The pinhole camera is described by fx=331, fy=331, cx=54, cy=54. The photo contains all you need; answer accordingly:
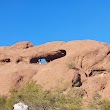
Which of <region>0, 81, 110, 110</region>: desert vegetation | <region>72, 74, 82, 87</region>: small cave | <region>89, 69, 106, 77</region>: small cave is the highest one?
<region>89, 69, 106, 77</region>: small cave

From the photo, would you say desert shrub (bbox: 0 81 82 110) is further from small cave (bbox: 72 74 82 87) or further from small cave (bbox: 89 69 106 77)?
small cave (bbox: 89 69 106 77)

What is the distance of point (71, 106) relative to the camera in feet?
58.0

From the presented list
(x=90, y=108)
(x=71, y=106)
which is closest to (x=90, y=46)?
(x=90, y=108)

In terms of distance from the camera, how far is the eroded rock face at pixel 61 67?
3059 centimetres

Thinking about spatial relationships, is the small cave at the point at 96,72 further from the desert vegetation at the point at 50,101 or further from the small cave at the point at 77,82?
the desert vegetation at the point at 50,101

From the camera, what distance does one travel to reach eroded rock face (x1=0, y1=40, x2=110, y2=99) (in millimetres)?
30587

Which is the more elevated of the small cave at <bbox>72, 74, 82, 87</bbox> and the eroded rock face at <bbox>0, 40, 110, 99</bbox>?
the eroded rock face at <bbox>0, 40, 110, 99</bbox>

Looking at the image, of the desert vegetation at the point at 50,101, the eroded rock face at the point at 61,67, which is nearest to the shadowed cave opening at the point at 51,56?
the eroded rock face at the point at 61,67

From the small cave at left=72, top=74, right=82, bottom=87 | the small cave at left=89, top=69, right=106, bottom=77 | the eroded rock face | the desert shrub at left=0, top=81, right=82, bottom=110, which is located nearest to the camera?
the desert shrub at left=0, top=81, right=82, bottom=110

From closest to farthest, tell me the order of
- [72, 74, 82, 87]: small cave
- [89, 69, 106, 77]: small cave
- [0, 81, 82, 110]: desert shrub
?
1. [0, 81, 82, 110]: desert shrub
2. [72, 74, 82, 87]: small cave
3. [89, 69, 106, 77]: small cave

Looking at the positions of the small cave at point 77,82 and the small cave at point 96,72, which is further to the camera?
the small cave at point 96,72

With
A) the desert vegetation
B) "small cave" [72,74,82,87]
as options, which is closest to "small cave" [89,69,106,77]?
"small cave" [72,74,82,87]

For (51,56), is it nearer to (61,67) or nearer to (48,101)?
(61,67)

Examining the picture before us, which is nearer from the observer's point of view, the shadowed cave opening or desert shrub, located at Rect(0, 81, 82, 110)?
desert shrub, located at Rect(0, 81, 82, 110)
